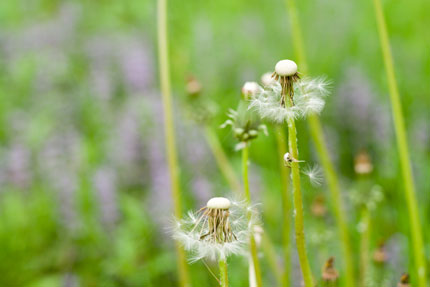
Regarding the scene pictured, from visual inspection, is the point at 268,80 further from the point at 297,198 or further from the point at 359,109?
the point at 359,109

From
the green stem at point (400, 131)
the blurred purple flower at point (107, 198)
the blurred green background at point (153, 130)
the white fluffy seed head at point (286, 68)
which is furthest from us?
the blurred purple flower at point (107, 198)

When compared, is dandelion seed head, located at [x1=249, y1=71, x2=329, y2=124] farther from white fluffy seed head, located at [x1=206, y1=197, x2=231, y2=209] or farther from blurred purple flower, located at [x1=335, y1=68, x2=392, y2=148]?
blurred purple flower, located at [x1=335, y1=68, x2=392, y2=148]

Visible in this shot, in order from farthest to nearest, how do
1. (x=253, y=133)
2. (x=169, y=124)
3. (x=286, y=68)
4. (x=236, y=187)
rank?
(x=236, y=187)
(x=169, y=124)
(x=253, y=133)
(x=286, y=68)

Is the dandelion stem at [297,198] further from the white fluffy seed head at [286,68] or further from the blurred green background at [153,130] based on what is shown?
the blurred green background at [153,130]

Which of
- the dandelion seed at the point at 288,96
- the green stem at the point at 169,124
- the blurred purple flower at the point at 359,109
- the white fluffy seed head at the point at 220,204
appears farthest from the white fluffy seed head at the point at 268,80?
the blurred purple flower at the point at 359,109

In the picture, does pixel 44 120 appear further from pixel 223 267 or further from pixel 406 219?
pixel 223 267

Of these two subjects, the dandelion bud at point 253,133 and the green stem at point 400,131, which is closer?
the dandelion bud at point 253,133

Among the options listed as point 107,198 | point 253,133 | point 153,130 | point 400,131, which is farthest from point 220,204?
point 153,130

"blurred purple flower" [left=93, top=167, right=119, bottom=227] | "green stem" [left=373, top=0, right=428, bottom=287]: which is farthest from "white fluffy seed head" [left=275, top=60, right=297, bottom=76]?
"blurred purple flower" [left=93, top=167, right=119, bottom=227]
